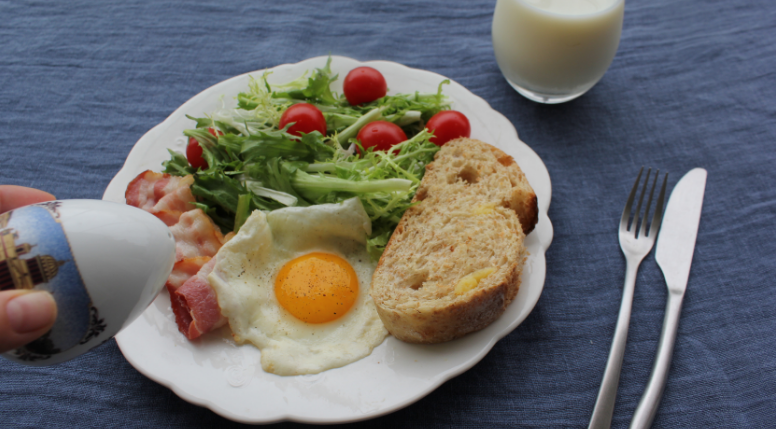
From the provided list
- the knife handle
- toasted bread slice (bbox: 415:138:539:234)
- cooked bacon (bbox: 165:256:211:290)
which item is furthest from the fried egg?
the knife handle

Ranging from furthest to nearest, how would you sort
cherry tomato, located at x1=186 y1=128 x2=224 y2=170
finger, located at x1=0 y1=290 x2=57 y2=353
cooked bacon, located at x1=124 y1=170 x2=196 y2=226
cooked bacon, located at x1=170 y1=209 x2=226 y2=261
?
cherry tomato, located at x1=186 y1=128 x2=224 y2=170
cooked bacon, located at x1=124 y1=170 x2=196 y2=226
cooked bacon, located at x1=170 y1=209 x2=226 y2=261
finger, located at x1=0 y1=290 x2=57 y2=353

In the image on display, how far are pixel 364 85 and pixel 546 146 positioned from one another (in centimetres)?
126

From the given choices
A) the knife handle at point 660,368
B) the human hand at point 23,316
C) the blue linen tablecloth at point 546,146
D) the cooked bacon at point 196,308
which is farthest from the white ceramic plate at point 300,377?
the human hand at point 23,316

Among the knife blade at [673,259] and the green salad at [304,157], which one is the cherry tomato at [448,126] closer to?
the green salad at [304,157]

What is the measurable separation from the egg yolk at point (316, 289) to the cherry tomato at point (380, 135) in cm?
76

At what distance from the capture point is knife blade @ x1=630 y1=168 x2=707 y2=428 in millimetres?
2127

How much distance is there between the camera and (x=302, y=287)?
7.79 ft

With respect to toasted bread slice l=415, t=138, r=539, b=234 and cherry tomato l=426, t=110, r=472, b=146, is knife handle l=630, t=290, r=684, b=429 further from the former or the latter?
cherry tomato l=426, t=110, r=472, b=146

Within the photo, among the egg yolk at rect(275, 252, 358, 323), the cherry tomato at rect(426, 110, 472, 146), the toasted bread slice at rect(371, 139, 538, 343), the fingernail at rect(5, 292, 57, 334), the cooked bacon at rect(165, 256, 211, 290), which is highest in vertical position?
the fingernail at rect(5, 292, 57, 334)

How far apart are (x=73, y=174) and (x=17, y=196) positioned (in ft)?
4.03

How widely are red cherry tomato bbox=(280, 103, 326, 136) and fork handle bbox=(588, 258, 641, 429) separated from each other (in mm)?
1882

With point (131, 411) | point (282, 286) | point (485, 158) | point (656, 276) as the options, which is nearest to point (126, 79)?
point (282, 286)

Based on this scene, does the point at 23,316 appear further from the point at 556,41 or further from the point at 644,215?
the point at 556,41

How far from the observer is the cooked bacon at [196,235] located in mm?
2438
